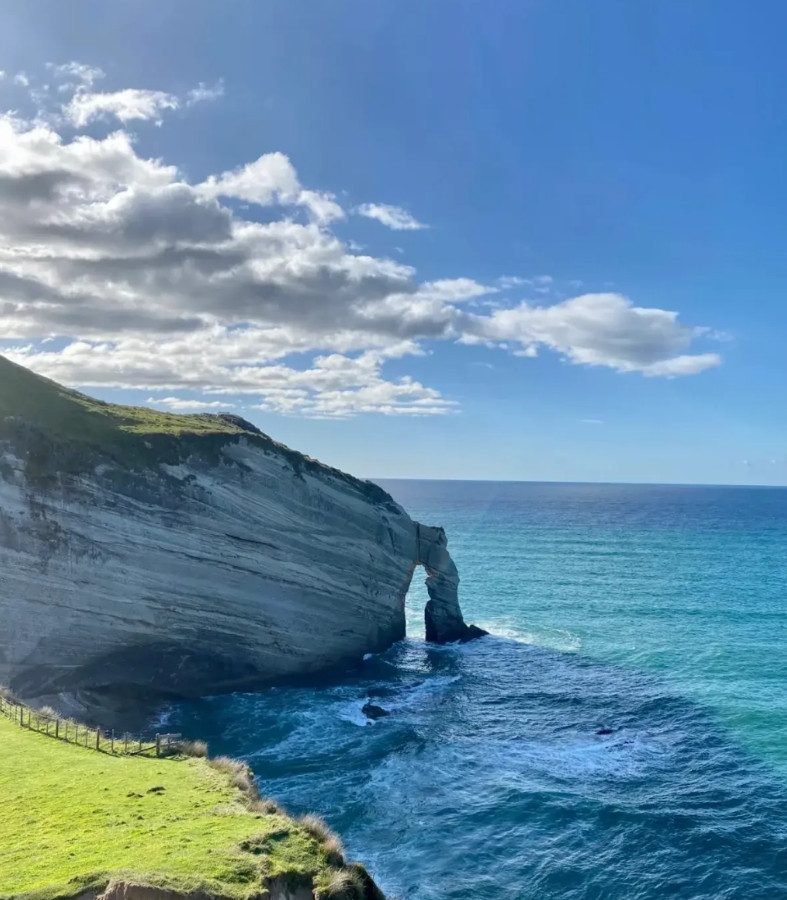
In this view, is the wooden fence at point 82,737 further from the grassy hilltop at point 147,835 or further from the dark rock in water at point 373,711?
the dark rock in water at point 373,711

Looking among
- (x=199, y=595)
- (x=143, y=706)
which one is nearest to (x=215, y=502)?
(x=199, y=595)

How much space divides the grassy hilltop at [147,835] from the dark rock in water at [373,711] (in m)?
18.3

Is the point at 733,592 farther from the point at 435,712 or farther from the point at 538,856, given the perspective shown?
the point at 538,856

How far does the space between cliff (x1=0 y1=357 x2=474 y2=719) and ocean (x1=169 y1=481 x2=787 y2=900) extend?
3669 millimetres

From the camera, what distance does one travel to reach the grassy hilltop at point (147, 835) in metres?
16.9

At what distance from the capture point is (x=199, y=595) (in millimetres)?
A: 48281

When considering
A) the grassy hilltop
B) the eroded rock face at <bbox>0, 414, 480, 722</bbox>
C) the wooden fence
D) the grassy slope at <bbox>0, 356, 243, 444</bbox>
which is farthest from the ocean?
the grassy slope at <bbox>0, 356, 243, 444</bbox>

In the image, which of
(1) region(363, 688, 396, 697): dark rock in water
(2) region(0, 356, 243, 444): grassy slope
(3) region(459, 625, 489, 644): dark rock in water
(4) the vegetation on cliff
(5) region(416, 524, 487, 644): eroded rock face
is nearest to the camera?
(4) the vegetation on cliff

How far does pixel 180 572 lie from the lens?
1877 inches

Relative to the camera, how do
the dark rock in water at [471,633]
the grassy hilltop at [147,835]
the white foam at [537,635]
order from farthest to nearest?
the dark rock in water at [471,633] → the white foam at [537,635] → the grassy hilltop at [147,835]

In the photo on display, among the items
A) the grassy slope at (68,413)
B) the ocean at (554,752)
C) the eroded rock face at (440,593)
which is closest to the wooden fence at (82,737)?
the ocean at (554,752)

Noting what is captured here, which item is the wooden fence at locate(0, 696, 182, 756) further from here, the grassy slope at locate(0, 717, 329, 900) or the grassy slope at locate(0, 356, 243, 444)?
the grassy slope at locate(0, 356, 243, 444)

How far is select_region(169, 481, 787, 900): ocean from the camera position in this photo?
2780cm

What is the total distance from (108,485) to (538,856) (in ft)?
109
